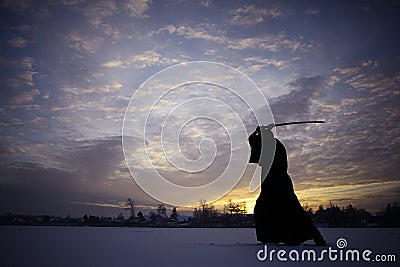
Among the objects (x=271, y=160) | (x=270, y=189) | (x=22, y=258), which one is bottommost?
(x=22, y=258)

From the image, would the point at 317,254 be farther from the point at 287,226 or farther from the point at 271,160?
the point at 271,160

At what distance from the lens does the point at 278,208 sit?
1380cm

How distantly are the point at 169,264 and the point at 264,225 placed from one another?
19.7 ft

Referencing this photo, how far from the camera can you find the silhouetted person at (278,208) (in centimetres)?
1352

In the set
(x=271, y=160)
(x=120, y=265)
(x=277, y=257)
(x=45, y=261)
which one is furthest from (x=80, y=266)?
(x=271, y=160)

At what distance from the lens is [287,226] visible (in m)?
13.6

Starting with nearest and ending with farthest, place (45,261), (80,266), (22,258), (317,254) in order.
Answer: (80,266) < (45,261) < (22,258) < (317,254)

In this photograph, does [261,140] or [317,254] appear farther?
[261,140]

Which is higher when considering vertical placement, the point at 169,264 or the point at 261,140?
the point at 261,140

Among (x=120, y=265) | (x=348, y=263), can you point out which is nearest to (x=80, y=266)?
(x=120, y=265)

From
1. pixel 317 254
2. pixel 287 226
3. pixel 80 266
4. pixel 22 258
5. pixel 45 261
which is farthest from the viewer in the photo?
pixel 287 226

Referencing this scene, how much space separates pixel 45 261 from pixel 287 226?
8.40m

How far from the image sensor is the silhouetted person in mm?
13516

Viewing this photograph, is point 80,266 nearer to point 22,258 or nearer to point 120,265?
point 120,265
